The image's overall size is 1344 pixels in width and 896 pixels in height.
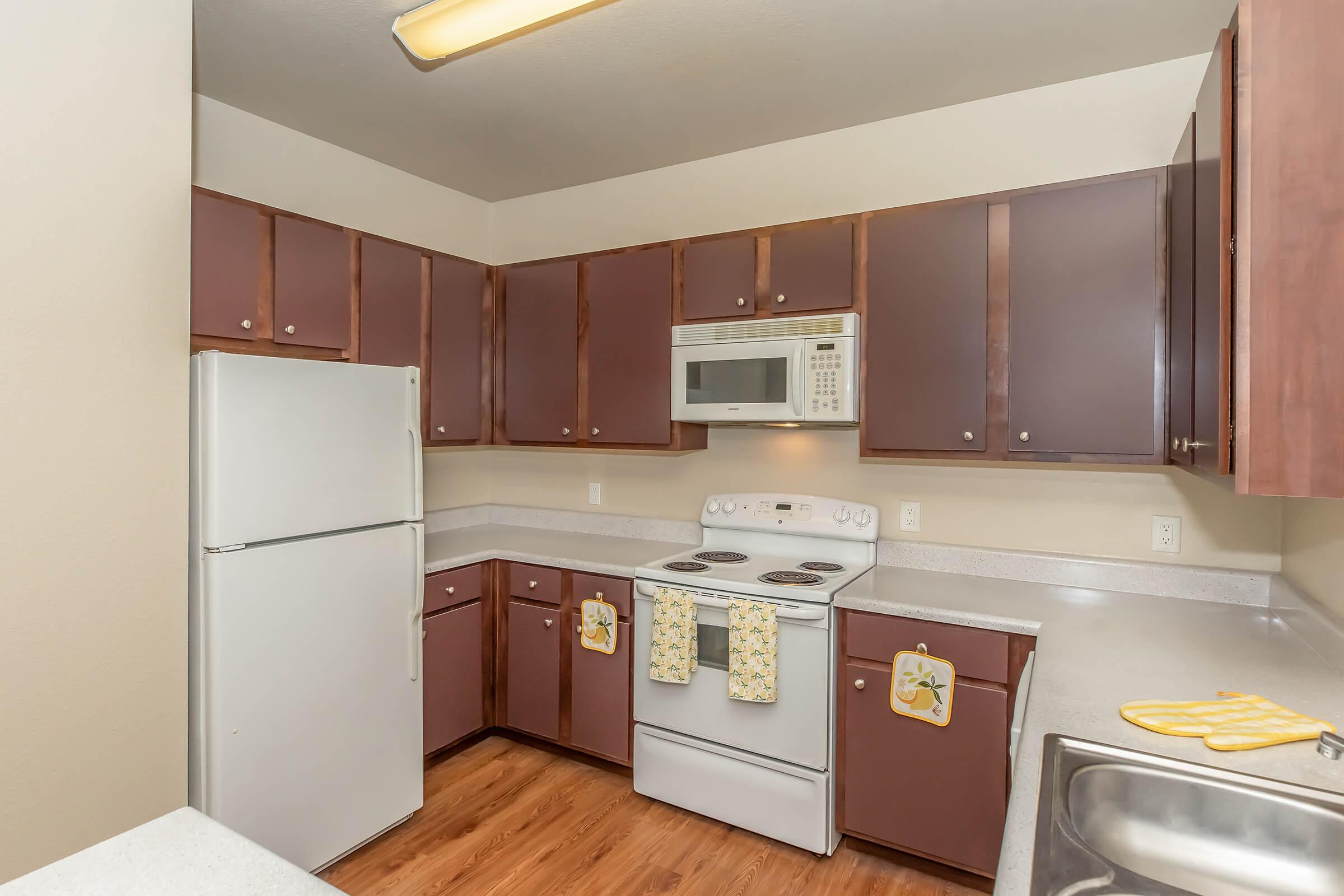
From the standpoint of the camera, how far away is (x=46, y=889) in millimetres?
829

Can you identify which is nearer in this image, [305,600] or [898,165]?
[305,600]

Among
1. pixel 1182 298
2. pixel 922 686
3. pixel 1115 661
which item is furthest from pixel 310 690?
pixel 1182 298

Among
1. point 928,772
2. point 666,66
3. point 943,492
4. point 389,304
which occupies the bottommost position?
point 928,772

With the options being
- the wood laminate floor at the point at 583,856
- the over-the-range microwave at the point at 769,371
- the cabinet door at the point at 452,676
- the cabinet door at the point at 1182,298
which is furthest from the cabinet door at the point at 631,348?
the cabinet door at the point at 1182,298

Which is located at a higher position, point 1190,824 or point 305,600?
point 305,600

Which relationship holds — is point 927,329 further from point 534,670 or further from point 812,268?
point 534,670

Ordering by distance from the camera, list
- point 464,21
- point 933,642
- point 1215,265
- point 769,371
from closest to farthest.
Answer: point 1215,265 < point 464,21 < point 933,642 < point 769,371

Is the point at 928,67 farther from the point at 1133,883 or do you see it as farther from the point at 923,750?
the point at 1133,883

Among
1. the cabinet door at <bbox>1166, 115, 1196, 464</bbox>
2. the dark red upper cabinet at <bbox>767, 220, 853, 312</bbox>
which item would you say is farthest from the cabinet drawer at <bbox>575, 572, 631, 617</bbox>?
the cabinet door at <bbox>1166, 115, 1196, 464</bbox>

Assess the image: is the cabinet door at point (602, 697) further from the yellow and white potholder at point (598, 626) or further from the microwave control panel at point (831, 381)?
the microwave control panel at point (831, 381)

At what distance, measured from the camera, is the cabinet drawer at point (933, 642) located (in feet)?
6.83

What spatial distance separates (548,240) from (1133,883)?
3496mm

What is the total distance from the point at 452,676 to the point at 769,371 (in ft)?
5.74

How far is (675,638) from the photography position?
2.54m
